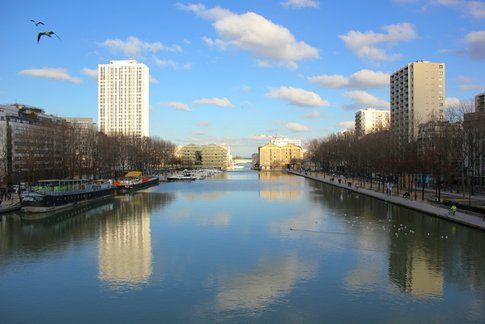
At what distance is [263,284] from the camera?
17.9 meters

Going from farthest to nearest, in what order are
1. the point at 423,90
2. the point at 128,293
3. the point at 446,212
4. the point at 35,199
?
the point at 423,90
the point at 35,199
the point at 446,212
the point at 128,293

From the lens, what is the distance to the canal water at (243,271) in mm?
15133

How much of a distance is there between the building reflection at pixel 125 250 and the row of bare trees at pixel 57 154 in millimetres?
22292

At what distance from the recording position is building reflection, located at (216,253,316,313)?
615 inches

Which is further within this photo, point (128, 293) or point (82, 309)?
point (128, 293)

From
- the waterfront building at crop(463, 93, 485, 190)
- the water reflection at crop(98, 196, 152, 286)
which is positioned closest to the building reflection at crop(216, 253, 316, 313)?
the water reflection at crop(98, 196, 152, 286)

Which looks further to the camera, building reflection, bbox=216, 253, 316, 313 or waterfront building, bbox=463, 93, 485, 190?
waterfront building, bbox=463, 93, 485, 190

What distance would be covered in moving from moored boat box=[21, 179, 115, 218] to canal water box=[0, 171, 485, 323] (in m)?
4.99

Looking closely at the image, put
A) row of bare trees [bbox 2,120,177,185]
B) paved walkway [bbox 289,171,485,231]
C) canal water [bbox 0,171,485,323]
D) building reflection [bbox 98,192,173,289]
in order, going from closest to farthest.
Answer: canal water [bbox 0,171,485,323], building reflection [bbox 98,192,173,289], paved walkway [bbox 289,171,485,231], row of bare trees [bbox 2,120,177,185]

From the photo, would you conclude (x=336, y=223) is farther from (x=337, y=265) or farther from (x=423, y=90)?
(x=423, y=90)

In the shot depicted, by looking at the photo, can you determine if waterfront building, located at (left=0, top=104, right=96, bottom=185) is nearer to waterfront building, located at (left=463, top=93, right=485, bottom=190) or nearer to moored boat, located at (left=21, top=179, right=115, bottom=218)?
moored boat, located at (left=21, top=179, right=115, bottom=218)

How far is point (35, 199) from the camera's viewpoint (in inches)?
1608

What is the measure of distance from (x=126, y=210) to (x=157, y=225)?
1257 centimetres

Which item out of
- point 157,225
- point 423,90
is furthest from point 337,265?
point 423,90
